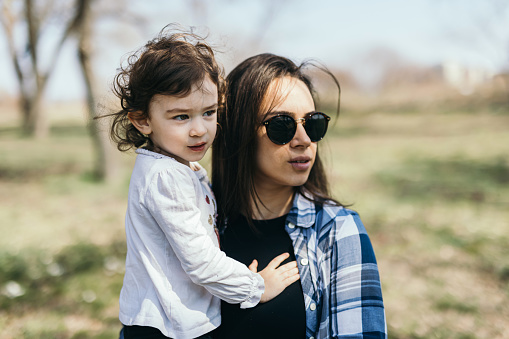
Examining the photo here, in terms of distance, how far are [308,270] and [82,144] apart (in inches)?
557

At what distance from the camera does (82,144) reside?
47.4ft

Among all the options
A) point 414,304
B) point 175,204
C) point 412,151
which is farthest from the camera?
point 412,151

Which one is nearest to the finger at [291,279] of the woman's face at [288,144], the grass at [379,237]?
the woman's face at [288,144]

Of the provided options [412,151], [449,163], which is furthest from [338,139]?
[449,163]

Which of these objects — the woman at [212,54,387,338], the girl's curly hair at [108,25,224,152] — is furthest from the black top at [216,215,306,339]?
the girl's curly hair at [108,25,224,152]

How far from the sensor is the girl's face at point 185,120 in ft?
5.04

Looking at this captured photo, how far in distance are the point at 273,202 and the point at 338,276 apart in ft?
1.49

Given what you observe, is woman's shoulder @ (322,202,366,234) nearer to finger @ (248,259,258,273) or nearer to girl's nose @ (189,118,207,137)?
finger @ (248,259,258,273)

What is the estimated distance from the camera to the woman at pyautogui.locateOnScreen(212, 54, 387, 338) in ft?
5.07

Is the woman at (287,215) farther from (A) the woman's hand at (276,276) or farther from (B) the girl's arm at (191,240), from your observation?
(B) the girl's arm at (191,240)

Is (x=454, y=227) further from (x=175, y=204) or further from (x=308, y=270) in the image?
(x=175, y=204)

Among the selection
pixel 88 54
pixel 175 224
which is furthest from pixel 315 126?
pixel 88 54

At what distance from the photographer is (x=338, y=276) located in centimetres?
157

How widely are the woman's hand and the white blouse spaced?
32 millimetres
